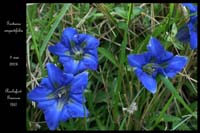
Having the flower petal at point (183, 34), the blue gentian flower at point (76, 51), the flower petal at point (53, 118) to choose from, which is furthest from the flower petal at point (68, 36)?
the flower petal at point (183, 34)

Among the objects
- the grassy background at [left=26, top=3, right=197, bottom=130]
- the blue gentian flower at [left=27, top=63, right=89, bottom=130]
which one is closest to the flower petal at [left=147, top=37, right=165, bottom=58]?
the grassy background at [left=26, top=3, right=197, bottom=130]

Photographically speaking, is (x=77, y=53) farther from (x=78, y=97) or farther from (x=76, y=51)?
(x=78, y=97)

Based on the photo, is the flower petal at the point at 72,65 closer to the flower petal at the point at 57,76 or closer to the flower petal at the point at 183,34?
the flower petal at the point at 57,76

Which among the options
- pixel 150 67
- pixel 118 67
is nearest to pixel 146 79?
pixel 150 67

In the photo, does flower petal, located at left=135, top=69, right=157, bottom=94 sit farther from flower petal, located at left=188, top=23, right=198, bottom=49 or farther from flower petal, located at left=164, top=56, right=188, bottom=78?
flower petal, located at left=188, top=23, right=198, bottom=49
